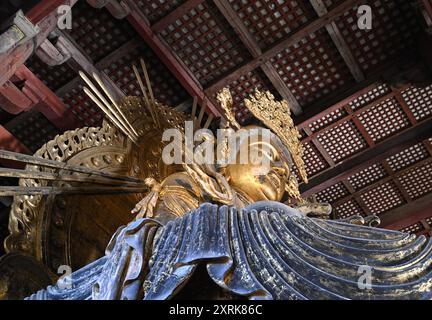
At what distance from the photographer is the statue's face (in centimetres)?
275

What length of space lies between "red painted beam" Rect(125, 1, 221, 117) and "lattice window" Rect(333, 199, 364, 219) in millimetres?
1308

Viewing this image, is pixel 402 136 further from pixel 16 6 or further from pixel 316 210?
pixel 16 6

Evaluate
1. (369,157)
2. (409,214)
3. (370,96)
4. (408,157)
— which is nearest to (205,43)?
(370,96)

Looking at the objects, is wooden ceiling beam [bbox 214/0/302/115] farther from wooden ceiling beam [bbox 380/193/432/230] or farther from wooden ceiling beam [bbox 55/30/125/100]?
wooden ceiling beam [bbox 380/193/432/230]

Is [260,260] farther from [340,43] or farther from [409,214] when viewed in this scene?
[409,214]

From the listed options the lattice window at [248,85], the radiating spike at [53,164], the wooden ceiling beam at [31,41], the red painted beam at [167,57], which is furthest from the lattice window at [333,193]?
the wooden ceiling beam at [31,41]

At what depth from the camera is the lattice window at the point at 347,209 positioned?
458cm

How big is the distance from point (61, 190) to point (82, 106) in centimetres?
128

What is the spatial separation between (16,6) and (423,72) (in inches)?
94.1

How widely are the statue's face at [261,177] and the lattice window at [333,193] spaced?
172 centimetres

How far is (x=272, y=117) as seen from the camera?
10.2 feet

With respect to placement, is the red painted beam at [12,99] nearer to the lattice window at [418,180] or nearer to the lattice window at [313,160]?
the lattice window at [313,160]

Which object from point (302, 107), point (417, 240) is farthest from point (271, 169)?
point (302, 107)
